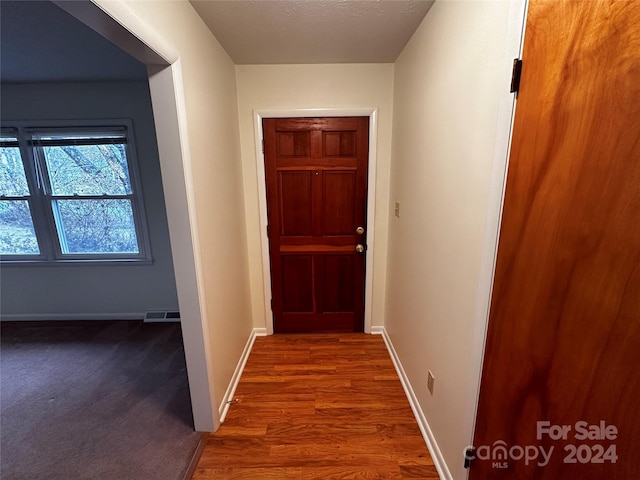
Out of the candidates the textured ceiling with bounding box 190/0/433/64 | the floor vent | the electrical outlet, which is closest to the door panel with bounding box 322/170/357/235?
the textured ceiling with bounding box 190/0/433/64

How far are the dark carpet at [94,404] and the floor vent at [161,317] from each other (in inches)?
6.4

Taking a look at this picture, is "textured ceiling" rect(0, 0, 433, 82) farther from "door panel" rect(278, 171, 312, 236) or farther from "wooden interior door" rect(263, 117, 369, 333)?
"door panel" rect(278, 171, 312, 236)

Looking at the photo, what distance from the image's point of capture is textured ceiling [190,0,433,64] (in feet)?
4.66

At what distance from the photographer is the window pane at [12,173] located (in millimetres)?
2600

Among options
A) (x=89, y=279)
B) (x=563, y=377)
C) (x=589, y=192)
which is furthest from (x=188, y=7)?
(x=89, y=279)

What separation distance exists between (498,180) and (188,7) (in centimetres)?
163

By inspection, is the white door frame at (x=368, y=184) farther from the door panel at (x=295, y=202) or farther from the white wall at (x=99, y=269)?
the white wall at (x=99, y=269)

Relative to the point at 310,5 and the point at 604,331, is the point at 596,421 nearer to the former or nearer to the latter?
the point at 604,331

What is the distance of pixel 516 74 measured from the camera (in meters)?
0.83

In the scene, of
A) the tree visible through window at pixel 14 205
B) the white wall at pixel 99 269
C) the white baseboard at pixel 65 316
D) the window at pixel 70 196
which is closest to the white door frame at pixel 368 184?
the white wall at pixel 99 269

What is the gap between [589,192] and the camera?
0.62 metres

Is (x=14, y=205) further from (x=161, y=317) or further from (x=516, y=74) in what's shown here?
(x=516, y=74)

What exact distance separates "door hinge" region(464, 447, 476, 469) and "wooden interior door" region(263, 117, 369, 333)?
1506 millimetres

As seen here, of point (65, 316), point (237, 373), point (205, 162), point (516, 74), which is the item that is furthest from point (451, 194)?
point (65, 316)
